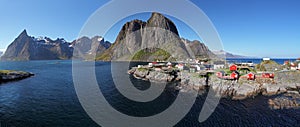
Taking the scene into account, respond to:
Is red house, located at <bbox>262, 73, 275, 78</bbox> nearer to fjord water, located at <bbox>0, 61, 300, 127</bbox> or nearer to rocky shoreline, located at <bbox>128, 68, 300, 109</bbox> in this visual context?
rocky shoreline, located at <bbox>128, 68, 300, 109</bbox>

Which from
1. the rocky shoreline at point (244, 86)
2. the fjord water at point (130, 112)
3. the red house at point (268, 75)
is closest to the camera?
the fjord water at point (130, 112)

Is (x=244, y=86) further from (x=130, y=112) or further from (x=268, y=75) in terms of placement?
(x=130, y=112)

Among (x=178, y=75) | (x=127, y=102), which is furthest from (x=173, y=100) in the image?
(x=178, y=75)

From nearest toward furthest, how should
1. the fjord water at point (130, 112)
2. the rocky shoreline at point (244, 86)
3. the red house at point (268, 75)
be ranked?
the fjord water at point (130, 112) → the rocky shoreline at point (244, 86) → the red house at point (268, 75)

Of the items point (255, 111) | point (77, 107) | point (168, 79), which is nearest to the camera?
point (255, 111)

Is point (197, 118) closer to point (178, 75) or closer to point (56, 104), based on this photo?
point (56, 104)

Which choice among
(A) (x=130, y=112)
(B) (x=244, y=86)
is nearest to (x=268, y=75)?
(B) (x=244, y=86)

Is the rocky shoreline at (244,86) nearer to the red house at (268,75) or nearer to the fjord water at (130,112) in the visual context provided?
the red house at (268,75)

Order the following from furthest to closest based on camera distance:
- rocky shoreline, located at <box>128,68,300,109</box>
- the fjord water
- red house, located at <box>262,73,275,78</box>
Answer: red house, located at <box>262,73,275,78</box>
rocky shoreline, located at <box>128,68,300,109</box>
the fjord water

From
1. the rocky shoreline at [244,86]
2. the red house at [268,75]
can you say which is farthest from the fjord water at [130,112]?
the red house at [268,75]

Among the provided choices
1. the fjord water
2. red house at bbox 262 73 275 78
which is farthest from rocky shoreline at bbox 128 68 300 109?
the fjord water

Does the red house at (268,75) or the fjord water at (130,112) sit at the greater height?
the red house at (268,75)
